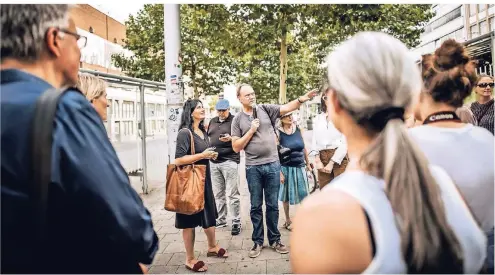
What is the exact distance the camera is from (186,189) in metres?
3.95

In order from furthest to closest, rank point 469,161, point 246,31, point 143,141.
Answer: point 246,31 → point 143,141 → point 469,161

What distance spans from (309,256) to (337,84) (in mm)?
502

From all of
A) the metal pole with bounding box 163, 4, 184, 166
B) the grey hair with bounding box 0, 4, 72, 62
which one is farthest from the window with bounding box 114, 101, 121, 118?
the grey hair with bounding box 0, 4, 72, 62

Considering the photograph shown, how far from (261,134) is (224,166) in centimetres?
122

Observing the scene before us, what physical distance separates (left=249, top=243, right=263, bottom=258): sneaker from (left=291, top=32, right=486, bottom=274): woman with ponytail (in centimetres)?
347

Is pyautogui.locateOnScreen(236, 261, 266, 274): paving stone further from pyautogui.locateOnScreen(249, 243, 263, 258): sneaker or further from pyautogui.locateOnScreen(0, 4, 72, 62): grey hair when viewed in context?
pyautogui.locateOnScreen(0, 4, 72, 62): grey hair

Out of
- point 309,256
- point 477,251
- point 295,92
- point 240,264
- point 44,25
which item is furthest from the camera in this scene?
point 295,92

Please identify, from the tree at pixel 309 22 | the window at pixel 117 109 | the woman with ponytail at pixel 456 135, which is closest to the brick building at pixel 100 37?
the tree at pixel 309 22

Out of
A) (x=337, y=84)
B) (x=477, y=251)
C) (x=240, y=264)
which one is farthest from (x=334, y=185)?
Answer: (x=240, y=264)

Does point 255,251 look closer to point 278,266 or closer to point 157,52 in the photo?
point 278,266

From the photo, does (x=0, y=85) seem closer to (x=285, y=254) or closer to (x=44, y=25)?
(x=44, y=25)

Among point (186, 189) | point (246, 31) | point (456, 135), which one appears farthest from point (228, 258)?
point (246, 31)

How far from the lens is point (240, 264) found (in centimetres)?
429

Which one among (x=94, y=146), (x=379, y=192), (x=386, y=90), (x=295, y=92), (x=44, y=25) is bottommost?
(x=379, y=192)
